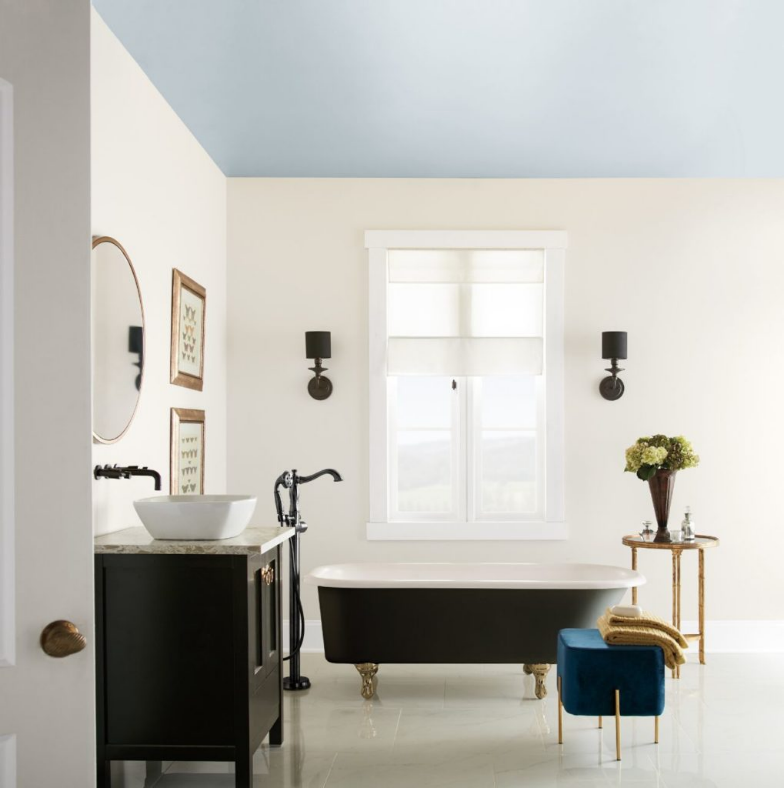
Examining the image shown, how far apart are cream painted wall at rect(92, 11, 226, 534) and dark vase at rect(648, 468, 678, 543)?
260 centimetres

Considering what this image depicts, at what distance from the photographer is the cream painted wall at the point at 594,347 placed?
5.65 metres

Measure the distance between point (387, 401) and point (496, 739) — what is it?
2.30 metres

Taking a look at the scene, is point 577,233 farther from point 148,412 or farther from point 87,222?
point 87,222

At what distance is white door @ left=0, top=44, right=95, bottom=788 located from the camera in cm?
133

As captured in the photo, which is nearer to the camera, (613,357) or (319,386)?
(613,357)

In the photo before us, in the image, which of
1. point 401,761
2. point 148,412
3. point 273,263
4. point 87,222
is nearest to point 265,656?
point 401,761

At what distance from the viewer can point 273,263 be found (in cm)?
571

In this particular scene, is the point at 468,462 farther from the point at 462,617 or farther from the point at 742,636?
the point at 742,636

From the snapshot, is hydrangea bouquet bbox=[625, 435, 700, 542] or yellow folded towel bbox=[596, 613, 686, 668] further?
hydrangea bouquet bbox=[625, 435, 700, 542]

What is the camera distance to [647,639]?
364 cm

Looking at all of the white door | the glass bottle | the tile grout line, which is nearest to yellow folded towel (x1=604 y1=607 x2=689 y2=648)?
the tile grout line

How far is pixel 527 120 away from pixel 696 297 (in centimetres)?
156

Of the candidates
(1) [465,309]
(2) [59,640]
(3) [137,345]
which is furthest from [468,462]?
(2) [59,640]

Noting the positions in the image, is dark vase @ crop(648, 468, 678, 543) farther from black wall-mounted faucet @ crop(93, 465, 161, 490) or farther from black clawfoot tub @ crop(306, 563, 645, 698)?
black wall-mounted faucet @ crop(93, 465, 161, 490)
